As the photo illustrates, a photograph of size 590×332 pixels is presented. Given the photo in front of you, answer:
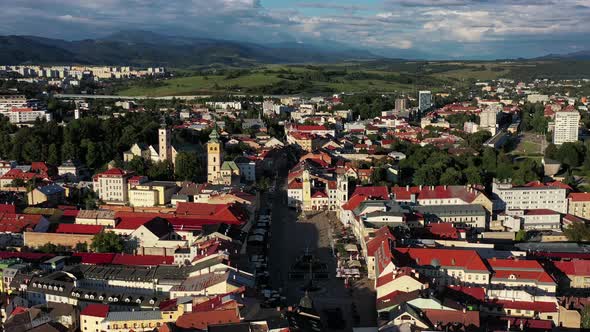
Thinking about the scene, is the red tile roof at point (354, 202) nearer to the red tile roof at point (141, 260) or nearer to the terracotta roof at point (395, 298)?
the red tile roof at point (141, 260)

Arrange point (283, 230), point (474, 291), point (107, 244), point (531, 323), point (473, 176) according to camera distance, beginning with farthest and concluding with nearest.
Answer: point (473, 176), point (283, 230), point (107, 244), point (474, 291), point (531, 323)

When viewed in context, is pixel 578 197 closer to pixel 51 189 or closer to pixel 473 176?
pixel 473 176

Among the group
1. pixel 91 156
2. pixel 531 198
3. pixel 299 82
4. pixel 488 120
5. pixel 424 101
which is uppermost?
pixel 299 82

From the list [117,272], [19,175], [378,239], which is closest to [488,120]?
[378,239]

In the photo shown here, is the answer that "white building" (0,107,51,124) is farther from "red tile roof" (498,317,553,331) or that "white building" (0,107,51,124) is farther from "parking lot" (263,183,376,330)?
"red tile roof" (498,317,553,331)

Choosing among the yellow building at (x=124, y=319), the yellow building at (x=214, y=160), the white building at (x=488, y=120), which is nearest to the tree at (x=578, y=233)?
the yellow building at (x=124, y=319)

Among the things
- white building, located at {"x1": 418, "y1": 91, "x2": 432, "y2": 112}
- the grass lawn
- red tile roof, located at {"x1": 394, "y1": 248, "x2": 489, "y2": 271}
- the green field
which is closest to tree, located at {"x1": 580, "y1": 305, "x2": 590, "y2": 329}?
red tile roof, located at {"x1": 394, "y1": 248, "x2": 489, "y2": 271}
